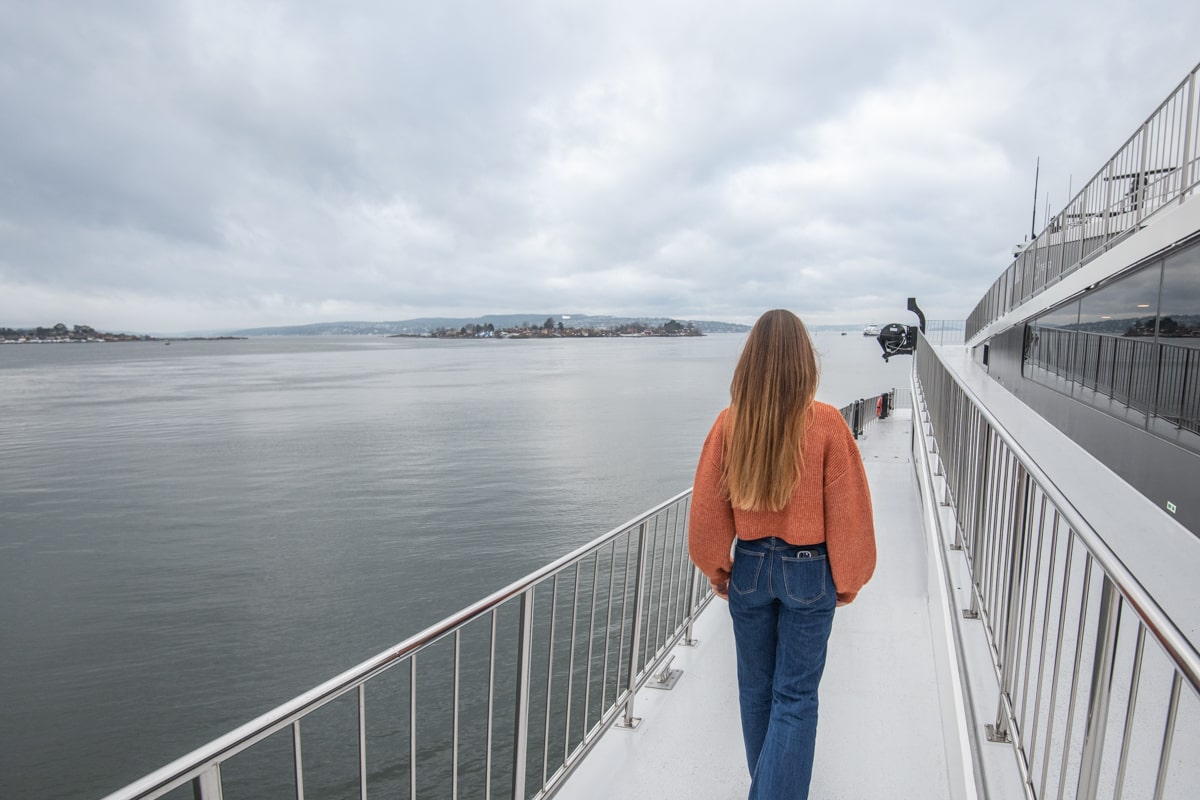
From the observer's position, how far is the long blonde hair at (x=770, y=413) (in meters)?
2.33

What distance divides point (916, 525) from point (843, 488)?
675 centimetres

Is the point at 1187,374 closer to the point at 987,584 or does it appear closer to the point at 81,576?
the point at 987,584

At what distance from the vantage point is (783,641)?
8.16 feet

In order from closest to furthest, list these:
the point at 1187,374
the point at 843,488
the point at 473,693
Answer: the point at 843,488, the point at 1187,374, the point at 473,693

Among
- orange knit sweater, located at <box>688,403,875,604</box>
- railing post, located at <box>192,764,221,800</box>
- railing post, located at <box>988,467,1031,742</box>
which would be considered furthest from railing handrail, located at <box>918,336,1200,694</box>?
railing post, located at <box>192,764,221,800</box>

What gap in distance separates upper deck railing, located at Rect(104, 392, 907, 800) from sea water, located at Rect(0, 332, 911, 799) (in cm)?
145

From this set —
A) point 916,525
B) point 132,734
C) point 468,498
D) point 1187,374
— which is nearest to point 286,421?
point 468,498

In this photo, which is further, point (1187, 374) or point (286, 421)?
point (286, 421)

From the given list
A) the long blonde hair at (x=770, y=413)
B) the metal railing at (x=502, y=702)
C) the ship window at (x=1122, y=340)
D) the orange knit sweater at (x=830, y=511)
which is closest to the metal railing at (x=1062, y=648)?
the orange knit sweater at (x=830, y=511)

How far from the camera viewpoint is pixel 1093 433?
1100 cm

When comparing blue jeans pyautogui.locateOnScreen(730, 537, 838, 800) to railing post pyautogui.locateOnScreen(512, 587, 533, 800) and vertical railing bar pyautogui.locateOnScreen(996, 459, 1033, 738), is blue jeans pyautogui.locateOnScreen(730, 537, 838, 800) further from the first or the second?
railing post pyautogui.locateOnScreen(512, 587, 533, 800)

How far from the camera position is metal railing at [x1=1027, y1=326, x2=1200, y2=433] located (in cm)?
733

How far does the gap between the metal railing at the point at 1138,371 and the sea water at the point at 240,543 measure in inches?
224

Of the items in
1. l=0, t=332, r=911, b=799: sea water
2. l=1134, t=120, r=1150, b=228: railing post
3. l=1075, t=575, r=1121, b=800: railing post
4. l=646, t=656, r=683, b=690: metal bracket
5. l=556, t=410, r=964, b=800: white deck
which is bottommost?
l=0, t=332, r=911, b=799: sea water
